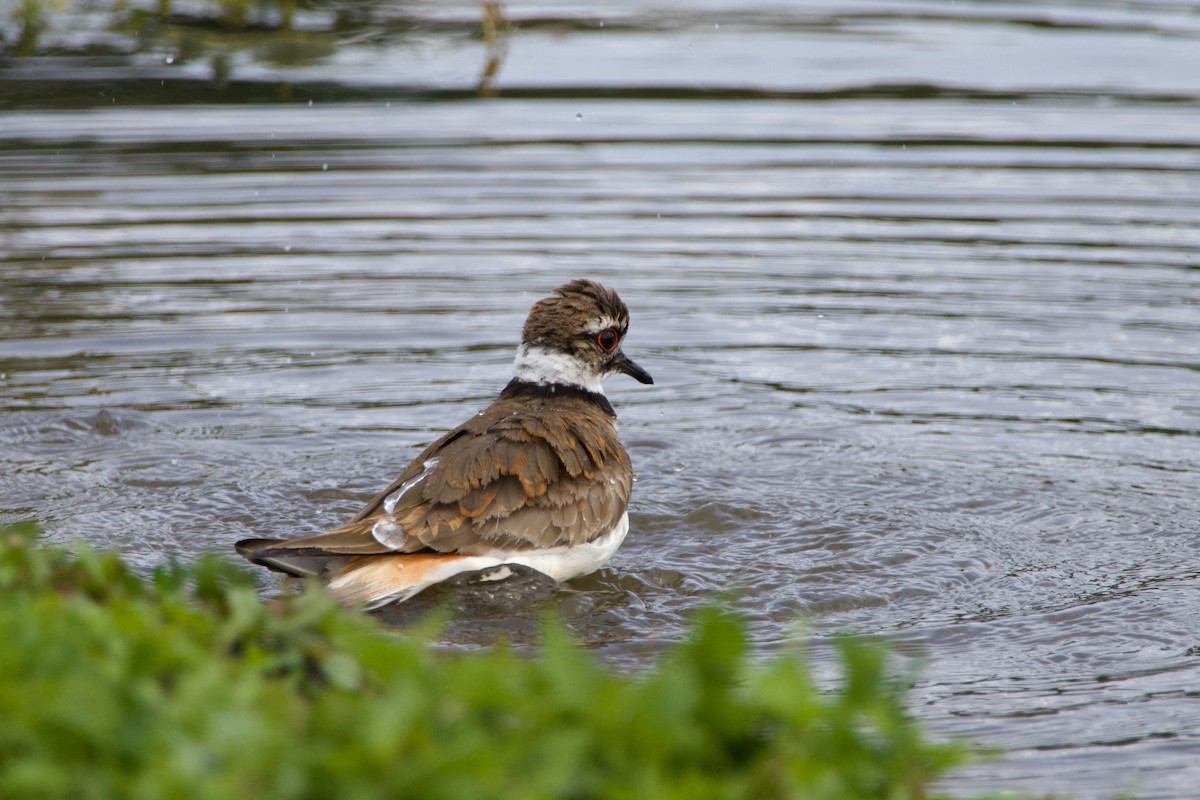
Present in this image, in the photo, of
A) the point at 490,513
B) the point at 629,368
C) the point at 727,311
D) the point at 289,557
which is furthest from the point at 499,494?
the point at 727,311

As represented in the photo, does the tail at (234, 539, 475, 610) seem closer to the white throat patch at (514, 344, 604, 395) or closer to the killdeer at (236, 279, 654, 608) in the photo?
the killdeer at (236, 279, 654, 608)

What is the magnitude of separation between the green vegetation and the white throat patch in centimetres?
445

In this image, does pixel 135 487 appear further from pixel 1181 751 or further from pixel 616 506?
pixel 1181 751

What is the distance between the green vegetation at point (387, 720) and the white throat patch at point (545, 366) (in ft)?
14.6

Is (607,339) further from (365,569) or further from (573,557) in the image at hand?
(365,569)

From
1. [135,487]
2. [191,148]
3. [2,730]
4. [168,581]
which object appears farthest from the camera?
[191,148]

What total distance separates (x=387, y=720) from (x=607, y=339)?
5355 mm

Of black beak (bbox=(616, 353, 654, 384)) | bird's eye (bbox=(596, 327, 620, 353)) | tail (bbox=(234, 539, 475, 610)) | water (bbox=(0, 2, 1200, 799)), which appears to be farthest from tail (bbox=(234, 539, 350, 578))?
black beak (bbox=(616, 353, 654, 384))

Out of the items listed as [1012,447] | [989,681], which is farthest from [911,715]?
[1012,447]

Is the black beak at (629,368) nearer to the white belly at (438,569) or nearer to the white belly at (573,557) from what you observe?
the white belly at (573,557)

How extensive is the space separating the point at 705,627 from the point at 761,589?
3.91m

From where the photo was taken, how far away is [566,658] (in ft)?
11.0

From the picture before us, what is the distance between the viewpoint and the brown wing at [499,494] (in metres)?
6.94

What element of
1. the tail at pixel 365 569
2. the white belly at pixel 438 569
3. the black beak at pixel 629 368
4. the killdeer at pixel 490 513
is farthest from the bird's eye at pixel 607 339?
the tail at pixel 365 569
